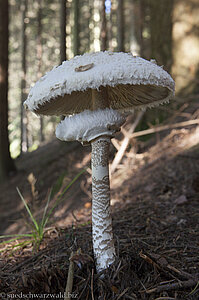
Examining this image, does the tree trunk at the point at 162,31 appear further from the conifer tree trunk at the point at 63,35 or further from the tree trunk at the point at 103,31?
the conifer tree trunk at the point at 63,35

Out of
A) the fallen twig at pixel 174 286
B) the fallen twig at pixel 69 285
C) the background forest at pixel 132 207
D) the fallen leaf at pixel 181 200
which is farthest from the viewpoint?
the fallen leaf at pixel 181 200

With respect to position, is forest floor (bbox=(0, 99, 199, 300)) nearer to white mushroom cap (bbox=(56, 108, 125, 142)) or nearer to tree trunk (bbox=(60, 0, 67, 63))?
white mushroom cap (bbox=(56, 108, 125, 142))

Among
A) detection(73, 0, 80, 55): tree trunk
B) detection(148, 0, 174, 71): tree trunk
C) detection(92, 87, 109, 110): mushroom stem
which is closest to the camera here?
detection(92, 87, 109, 110): mushroom stem

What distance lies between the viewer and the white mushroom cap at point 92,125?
1.88 m

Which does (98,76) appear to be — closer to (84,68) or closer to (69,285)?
(84,68)

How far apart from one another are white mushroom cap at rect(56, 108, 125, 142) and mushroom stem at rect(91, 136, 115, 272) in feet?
0.33

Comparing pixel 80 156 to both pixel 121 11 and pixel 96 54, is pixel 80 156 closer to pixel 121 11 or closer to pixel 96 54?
pixel 96 54

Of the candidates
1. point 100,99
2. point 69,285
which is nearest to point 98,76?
point 100,99

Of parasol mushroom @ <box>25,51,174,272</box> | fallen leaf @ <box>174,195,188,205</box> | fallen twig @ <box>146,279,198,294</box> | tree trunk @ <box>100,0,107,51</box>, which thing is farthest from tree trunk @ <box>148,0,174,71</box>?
fallen twig @ <box>146,279,198,294</box>

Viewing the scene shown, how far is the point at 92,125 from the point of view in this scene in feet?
6.13

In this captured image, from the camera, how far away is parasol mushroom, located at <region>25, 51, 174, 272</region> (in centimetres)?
160

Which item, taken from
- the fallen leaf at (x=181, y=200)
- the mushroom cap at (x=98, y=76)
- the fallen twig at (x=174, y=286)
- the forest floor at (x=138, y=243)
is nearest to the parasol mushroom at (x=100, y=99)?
the mushroom cap at (x=98, y=76)

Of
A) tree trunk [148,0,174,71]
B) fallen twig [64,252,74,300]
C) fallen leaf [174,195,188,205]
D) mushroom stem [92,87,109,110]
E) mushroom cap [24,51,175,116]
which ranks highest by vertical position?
tree trunk [148,0,174,71]

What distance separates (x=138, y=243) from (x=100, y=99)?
149cm
